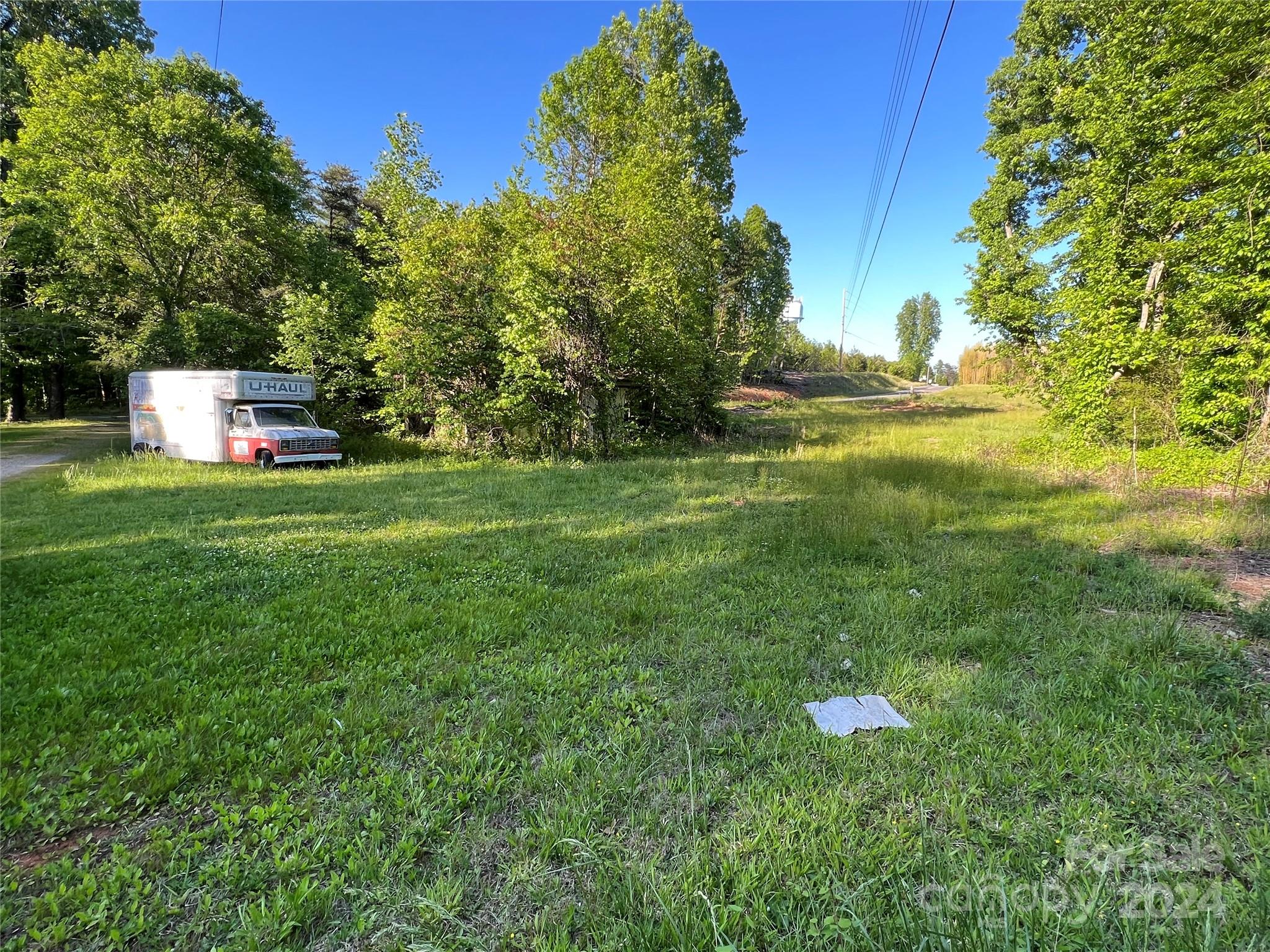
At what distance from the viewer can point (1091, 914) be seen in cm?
163

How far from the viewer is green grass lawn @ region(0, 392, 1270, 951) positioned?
1732mm

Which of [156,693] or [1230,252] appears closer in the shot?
[156,693]

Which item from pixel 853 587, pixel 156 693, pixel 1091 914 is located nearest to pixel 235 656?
pixel 156 693

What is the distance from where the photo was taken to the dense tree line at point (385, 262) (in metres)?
13.0

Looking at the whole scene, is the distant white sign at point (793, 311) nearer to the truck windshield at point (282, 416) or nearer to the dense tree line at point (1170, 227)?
the dense tree line at point (1170, 227)

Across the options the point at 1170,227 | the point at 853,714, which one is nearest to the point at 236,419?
the point at 853,714

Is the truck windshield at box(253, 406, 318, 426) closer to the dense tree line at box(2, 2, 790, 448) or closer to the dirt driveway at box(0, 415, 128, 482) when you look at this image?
the dense tree line at box(2, 2, 790, 448)

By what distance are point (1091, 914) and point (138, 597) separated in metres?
6.21

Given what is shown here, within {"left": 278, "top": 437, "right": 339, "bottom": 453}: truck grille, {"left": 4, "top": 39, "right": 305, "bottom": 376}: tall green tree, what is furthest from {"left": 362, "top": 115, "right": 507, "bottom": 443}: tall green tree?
{"left": 4, "top": 39, "right": 305, "bottom": 376}: tall green tree

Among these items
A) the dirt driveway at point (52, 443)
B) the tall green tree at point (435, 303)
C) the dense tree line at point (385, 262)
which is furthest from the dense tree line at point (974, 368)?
the dirt driveway at point (52, 443)

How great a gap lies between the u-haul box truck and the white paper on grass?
508 inches

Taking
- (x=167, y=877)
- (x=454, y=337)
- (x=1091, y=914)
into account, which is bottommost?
(x=167, y=877)

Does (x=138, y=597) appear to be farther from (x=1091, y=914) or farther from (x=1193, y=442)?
(x=1193, y=442)

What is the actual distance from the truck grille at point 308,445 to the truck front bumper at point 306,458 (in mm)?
91
